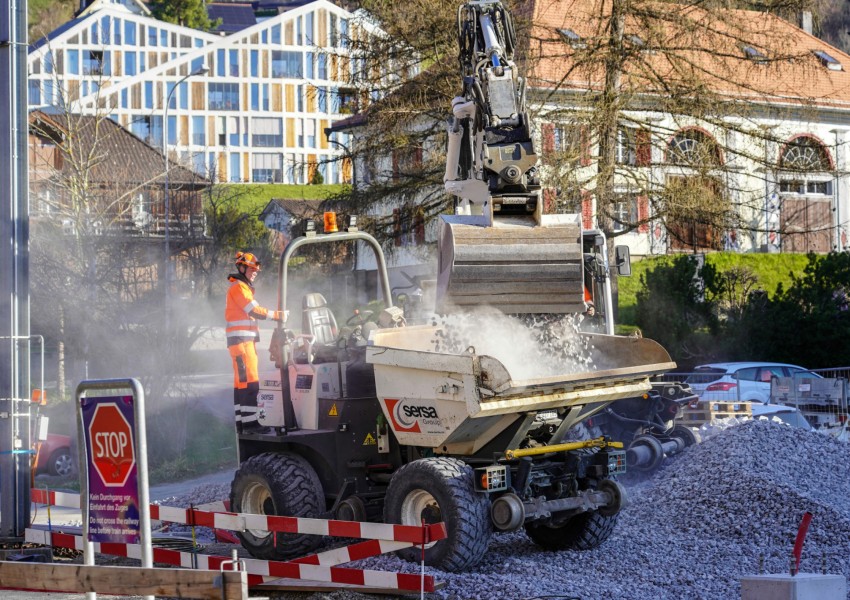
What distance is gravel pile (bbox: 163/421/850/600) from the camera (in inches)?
374

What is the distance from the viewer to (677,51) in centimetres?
2114

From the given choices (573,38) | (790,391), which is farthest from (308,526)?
(790,391)

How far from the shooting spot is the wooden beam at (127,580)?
6070 mm

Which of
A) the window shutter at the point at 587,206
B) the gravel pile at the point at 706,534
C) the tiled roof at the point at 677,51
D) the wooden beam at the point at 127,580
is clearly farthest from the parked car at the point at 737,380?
the wooden beam at the point at 127,580

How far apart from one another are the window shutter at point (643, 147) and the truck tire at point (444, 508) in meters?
12.9

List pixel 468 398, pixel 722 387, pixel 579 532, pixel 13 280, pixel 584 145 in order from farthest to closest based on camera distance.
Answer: pixel 722 387
pixel 584 145
pixel 13 280
pixel 579 532
pixel 468 398

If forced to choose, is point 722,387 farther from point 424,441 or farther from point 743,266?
point 424,441

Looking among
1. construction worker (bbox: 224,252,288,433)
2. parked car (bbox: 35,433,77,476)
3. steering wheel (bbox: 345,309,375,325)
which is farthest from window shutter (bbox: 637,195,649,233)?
parked car (bbox: 35,433,77,476)

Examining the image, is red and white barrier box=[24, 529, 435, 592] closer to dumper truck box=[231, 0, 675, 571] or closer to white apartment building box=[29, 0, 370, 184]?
dumper truck box=[231, 0, 675, 571]

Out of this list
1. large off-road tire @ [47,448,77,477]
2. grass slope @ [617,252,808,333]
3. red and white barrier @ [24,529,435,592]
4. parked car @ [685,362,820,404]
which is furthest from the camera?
grass slope @ [617,252,808,333]

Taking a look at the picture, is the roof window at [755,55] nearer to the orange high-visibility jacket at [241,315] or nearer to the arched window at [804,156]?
the arched window at [804,156]

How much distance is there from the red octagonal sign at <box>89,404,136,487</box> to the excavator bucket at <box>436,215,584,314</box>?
13.6ft

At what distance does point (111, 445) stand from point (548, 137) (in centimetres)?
1508

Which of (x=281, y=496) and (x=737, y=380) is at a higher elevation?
(x=737, y=380)
